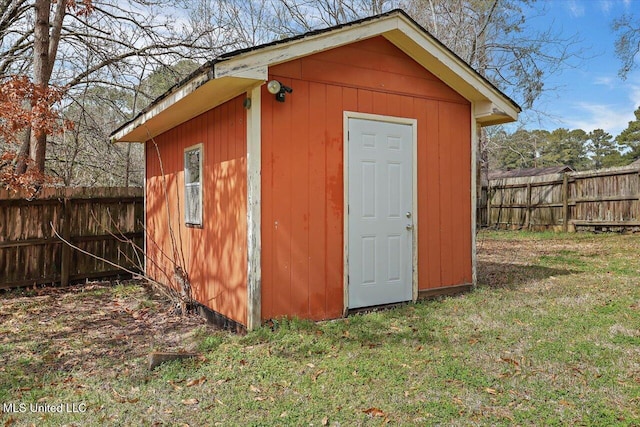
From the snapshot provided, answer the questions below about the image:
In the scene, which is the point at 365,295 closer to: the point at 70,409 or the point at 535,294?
the point at 535,294

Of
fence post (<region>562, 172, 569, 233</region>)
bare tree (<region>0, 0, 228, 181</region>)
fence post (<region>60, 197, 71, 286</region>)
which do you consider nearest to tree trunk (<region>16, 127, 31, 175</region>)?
fence post (<region>60, 197, 71, 286</region>)

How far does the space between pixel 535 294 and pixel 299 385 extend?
12.7 ft

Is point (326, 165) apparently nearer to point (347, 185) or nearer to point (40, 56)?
point (347, 185)

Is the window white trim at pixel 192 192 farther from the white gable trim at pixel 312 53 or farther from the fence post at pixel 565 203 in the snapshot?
the fence post at pixel 565 203

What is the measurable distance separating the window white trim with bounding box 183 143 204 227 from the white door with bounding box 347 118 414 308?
1.92 m

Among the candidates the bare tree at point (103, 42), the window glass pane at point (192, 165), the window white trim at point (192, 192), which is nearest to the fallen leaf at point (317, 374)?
the window white trim at point (192, 192)

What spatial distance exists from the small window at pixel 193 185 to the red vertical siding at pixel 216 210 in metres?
0.12

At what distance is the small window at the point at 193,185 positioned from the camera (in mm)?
5688

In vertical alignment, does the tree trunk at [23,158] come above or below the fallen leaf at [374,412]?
above

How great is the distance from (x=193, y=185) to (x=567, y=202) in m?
11.1

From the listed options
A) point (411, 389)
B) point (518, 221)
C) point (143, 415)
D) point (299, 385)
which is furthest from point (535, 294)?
point (518, 221)

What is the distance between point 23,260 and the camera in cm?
711

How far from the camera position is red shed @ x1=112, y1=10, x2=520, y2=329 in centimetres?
451

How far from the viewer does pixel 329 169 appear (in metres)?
4.95
